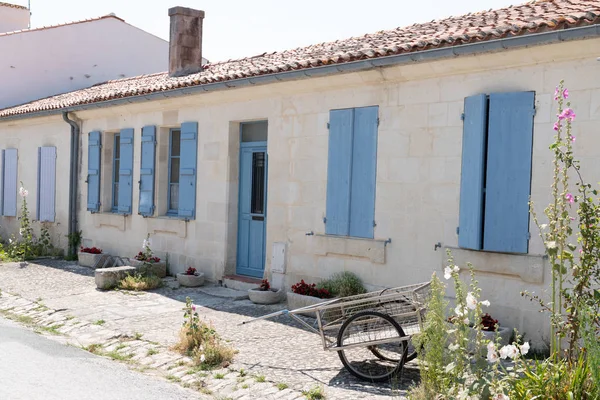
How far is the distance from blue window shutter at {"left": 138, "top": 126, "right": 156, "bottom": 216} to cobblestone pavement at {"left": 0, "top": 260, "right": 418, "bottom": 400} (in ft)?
5.38

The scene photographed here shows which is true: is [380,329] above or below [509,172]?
below

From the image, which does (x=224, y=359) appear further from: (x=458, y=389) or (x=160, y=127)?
(x=160, y=127)

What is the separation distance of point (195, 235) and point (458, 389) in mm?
7070

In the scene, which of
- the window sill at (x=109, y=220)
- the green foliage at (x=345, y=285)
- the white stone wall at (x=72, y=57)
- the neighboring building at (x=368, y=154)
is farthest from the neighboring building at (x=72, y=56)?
the green foliage at (x=345, y=285)

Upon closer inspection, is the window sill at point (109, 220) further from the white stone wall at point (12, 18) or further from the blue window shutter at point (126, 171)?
the white stone wall at point (12, 18)

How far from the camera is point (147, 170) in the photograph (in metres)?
11.6

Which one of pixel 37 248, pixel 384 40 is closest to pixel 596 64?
pixel 384 40

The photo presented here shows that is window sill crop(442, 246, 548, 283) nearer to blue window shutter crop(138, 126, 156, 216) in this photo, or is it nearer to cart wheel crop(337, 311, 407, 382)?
cart wheel crop(337, 311, 407, 382)

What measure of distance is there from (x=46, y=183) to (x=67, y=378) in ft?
31.8

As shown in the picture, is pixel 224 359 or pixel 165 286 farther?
pixel 165 286

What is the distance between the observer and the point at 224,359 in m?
6.13

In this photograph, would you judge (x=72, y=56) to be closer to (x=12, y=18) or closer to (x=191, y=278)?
(x=12, y=18)

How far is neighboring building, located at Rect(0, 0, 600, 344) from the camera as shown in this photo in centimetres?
656

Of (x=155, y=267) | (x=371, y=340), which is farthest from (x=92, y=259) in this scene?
(x=371, y=340)
